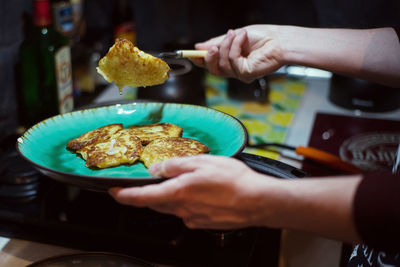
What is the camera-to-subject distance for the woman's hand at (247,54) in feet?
3.81

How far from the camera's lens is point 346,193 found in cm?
62

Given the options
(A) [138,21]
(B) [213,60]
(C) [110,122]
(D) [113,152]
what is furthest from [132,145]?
(A) [138,21]

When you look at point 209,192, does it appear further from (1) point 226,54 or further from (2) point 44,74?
(2) point 44,74

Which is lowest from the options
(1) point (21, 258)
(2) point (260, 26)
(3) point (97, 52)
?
(1) point (21, 258)

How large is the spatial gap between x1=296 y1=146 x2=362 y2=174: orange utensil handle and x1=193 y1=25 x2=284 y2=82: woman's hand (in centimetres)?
29

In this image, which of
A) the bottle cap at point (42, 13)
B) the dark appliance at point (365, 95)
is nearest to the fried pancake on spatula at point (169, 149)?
the bottle cap at point (42, 13)

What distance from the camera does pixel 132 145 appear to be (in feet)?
2.95

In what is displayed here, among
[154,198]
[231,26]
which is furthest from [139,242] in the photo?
[231,26]

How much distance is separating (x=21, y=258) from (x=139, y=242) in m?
0.28

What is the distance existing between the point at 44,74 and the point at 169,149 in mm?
794

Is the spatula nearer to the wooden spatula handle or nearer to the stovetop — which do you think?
the stovetop

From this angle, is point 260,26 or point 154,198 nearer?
point 154,198

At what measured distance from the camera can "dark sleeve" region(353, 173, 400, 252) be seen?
0.59 metres

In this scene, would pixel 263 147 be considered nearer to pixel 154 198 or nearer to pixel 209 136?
pixel 209 136
